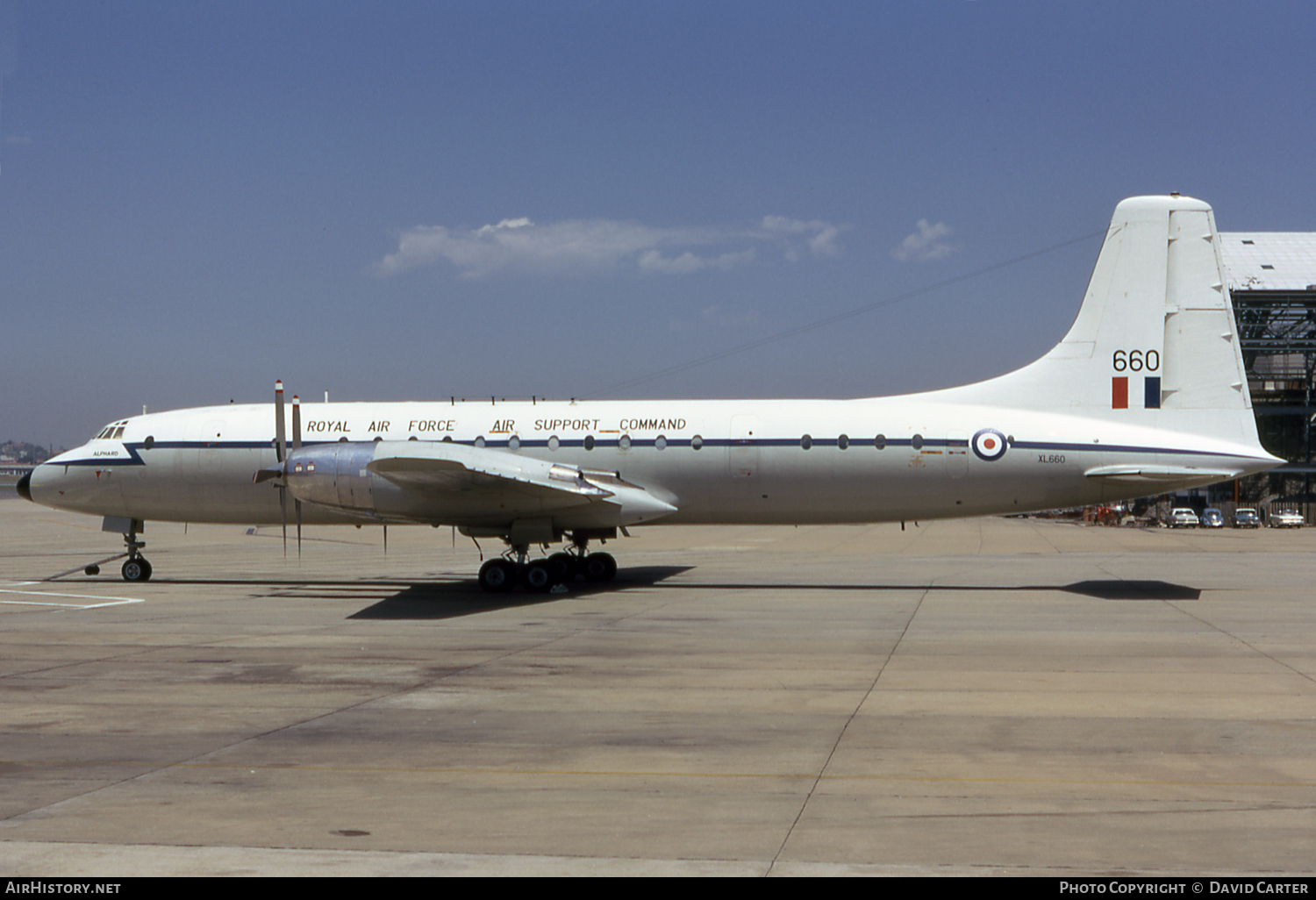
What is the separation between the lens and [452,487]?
2030 cm

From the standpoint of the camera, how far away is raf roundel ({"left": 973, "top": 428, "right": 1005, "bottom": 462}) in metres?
21.1

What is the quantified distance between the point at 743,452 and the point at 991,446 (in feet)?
16.7

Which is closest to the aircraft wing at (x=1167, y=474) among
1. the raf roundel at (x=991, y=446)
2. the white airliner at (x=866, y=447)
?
the white airliner at (x=866, y=447)

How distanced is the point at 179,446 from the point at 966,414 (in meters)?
17.8

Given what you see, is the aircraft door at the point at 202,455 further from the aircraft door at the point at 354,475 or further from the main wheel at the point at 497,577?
the main wheel at the point at 497,577

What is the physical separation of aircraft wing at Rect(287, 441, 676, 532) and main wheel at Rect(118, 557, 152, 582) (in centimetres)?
733

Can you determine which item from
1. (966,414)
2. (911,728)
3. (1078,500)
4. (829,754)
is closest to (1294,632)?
(1078,500)

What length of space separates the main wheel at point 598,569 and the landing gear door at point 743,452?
3.89 m

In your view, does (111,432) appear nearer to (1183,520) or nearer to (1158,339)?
(1158,339)

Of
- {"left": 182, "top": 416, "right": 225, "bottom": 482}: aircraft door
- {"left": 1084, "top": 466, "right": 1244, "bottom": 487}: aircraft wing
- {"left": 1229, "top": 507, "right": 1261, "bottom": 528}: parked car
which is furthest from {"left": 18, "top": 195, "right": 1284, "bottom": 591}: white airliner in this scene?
{"left": 1229, "top": 507, "right": 1261, "bottom": 528}: parked car

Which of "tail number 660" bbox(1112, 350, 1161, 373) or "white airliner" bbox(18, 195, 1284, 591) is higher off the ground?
"tail number 660" bbox(1112, 350, 1161, 373)

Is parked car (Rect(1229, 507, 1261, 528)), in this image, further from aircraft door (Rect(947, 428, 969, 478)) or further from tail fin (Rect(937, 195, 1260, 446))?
aircraft door (Rect(947, 428, 969, 478))

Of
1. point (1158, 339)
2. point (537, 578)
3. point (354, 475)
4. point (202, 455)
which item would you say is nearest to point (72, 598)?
point (202, 455)

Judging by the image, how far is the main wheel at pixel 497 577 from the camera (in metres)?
21.7
